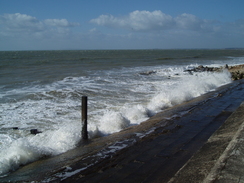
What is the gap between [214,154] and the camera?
16.4 ft

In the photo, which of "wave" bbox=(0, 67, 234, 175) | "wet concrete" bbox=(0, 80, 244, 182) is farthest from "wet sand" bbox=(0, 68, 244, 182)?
"wave" bbox=(0, 67, 234, 175)

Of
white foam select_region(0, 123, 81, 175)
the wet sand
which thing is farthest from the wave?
the wet sand

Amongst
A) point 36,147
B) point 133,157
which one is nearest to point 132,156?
point 133,157

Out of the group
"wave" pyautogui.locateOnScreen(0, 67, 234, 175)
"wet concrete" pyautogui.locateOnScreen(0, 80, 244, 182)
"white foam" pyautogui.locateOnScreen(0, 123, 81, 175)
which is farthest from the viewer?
"wave" pyautogui.locateOnScreen(0, 67, 234, 175)

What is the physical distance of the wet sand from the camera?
15.7 ft

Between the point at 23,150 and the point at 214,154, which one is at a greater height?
the point at 214,154

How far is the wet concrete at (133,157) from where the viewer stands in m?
4.77

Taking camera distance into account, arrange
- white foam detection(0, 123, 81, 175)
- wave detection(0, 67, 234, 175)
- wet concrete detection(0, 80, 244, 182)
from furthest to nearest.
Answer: wave detection(0, 67, 234, 175) → white foam detection(0, 123, 81, 175) → wet concrete detection(0, 80, 244, 182)

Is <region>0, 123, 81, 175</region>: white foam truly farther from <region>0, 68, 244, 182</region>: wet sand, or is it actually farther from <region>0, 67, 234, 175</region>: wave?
<region>0, 68, 244, 182</region>: wet sand

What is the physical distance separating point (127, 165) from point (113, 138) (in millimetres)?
2152

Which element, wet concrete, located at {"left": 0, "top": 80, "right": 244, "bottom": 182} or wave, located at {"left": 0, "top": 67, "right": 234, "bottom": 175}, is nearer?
wet concrete, located at {"left": 0, "top": 80, "right": 244, "bottom": 182}

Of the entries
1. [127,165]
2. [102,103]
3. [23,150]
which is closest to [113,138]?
[127,165]

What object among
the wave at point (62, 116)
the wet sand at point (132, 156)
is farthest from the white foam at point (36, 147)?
the wet sand at point (132, 156)

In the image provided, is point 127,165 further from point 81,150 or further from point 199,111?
point 199,111
